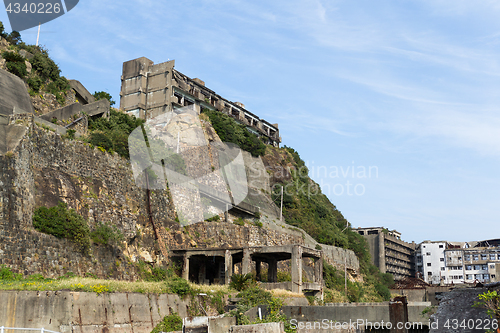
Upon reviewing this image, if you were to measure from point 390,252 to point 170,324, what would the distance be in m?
80.3

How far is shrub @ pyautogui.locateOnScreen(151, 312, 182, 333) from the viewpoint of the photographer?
19203 mm

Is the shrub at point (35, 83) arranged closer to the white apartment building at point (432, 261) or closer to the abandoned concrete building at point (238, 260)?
the abandoned concrete building at point (238, 260)

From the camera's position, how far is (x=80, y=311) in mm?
16734

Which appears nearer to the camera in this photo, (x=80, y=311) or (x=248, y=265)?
(x=80, y=311)

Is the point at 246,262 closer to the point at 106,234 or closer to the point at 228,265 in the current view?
the point at 228,265

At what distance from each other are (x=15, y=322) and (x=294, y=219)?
4609cm

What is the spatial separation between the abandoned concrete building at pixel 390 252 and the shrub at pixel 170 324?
73.2 m

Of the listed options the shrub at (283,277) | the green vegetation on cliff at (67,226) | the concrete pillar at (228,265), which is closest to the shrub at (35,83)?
the green vegetation on cliff at (67,226)

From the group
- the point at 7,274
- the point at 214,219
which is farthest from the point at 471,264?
the point at 7,274

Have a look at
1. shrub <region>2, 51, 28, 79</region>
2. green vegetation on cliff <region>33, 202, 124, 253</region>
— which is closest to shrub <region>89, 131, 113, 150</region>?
green vegetation on cliff <region>33, 202, 124, 253</region>

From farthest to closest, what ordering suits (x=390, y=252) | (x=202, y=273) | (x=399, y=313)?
(x=390, y=252) < (x=202, y=273) < (x=399, y=313)

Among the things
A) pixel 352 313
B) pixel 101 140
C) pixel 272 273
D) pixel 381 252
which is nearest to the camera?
pixel 352 313

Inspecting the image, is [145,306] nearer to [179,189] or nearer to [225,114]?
[179,189]

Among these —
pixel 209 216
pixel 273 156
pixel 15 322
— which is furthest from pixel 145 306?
pixel 273 156
